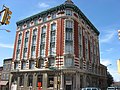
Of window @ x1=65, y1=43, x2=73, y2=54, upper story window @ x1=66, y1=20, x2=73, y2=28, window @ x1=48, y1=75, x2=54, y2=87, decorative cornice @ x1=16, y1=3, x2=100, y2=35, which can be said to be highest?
decorative cornice @ x1=16, y1=3, x2=100, y2=35

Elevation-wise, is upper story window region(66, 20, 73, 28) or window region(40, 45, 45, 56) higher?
upper story window region(66, 20, 73, 28)

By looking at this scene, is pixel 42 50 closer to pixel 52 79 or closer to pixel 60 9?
pixel 52 79

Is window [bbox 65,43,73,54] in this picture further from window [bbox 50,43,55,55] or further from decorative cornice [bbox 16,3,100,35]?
decorative cornice [bbox 16,3,100,35]

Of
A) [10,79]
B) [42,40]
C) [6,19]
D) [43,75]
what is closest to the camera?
[6,19]

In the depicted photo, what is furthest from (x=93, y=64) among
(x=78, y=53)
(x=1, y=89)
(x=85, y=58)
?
(x=1, y=89)

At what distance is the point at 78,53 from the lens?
139ft

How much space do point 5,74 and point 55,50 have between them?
80.2ft

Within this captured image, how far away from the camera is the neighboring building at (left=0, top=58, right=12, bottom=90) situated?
52438 mm

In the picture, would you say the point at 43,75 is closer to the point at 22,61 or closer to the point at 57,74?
the point at 57,74

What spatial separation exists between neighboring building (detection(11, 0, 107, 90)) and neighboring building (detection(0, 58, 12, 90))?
5263 mm

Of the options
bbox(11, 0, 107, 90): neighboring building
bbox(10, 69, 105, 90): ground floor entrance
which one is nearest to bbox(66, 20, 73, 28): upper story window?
bbox(11, 0, 107, 90): neighboring building

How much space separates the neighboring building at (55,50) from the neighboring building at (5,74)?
17.3ft

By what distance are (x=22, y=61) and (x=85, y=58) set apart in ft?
62.5

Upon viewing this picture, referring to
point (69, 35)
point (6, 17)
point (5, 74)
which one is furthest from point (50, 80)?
point (6, 17)
